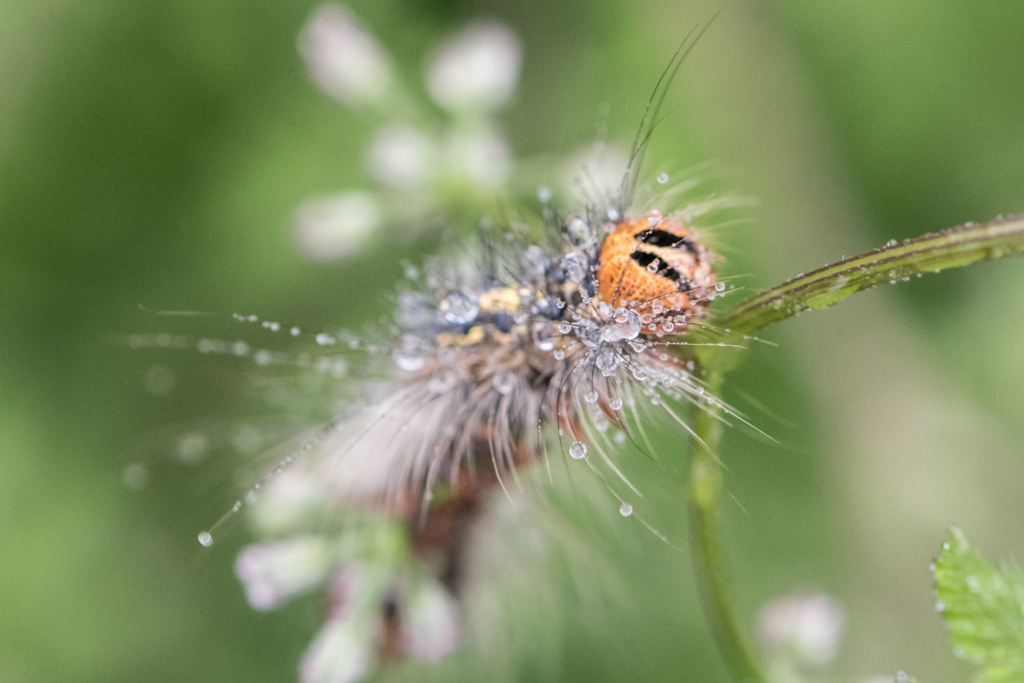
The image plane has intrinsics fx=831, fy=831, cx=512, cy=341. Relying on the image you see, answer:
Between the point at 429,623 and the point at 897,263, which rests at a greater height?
the point at 897,263

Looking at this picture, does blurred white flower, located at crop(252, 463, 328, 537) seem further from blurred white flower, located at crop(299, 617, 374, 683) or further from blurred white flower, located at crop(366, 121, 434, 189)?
blurred white flower, located at crop(366, 121, 434, 189)

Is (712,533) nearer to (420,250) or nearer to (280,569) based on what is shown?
(280,569)

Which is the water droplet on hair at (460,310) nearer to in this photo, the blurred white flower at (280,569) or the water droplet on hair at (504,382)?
the water droplet on hair at (504,382)

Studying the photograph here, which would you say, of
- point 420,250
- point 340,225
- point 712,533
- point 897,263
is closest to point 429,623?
point 712,533

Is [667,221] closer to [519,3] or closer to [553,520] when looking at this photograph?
[553,520]

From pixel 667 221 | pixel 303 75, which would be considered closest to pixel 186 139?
pixel 303 75
